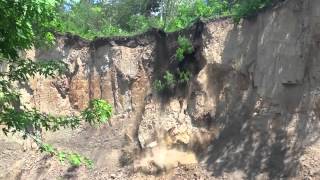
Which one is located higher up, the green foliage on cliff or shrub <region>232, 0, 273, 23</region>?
shrub <region>232, 0, 273, 23</region>

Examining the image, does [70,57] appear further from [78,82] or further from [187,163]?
[187,163]

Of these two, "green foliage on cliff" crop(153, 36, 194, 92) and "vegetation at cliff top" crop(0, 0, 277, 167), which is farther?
"green foliage on cliff" crop(153, 36, 194, 92)

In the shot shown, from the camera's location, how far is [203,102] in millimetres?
17719

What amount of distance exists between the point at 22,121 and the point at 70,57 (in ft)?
52.8

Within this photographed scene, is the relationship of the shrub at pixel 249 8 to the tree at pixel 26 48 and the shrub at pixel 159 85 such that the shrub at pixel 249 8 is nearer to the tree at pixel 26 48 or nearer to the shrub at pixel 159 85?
the shrub at pixel 159 85

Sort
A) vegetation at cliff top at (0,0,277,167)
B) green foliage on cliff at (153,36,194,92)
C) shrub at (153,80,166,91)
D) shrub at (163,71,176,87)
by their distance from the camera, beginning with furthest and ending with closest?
shrub at (153,80,166,91), shrub at (163,71,176,87), green foliage on cliff at (153,36,194,92), vegetation at cliff top at (0,0,277,167)

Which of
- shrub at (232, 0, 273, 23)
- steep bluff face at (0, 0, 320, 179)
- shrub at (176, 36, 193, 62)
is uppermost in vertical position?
shrub at (232, 0, 273, 23)

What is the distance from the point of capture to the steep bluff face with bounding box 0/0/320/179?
14844 millimetres

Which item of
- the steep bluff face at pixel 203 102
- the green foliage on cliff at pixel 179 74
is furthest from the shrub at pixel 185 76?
the steep bluff face at pixel 203 102

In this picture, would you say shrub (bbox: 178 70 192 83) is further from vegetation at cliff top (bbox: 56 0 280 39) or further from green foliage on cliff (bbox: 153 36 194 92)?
vegetation at cliff top (bbox: 56 0 280 39)

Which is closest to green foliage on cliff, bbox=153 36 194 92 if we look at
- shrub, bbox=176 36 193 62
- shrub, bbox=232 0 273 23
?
shrub, bbox=176 36 193 62

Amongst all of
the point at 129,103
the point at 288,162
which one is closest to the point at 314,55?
the point at 288,162

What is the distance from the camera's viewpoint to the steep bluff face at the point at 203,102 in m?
14.8

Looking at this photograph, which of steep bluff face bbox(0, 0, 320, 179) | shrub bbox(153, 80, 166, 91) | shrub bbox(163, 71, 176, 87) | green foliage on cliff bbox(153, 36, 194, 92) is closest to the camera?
steep bluff face bbox(0, 0, 320, 179)
